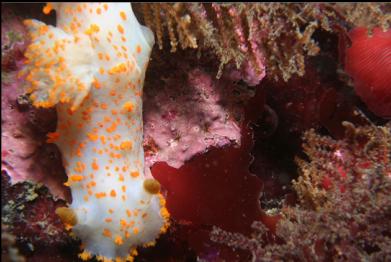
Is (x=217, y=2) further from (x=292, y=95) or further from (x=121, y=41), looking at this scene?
(x=292, y=95)

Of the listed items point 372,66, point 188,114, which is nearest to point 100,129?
point 188,114

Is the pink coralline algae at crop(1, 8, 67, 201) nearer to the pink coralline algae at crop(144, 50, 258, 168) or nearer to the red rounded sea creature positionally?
the pink coralline algae at crop(144, 50, 258, 168)

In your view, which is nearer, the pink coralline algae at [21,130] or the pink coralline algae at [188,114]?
the pink coralline algae at [21,130]

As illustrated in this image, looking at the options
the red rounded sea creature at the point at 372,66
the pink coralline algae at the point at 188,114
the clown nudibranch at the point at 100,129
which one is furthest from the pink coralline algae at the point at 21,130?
the red rounded sea creature at the point at 372,66

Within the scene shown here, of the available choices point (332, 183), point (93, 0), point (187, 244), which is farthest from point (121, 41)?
point (332, 183)

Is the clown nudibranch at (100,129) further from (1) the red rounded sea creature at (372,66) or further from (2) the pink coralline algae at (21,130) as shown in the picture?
(1) the red rounded sea creature at (372,66)

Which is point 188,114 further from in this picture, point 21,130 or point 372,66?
point 372,66

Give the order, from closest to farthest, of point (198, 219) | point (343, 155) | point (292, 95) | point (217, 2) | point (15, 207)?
1. point (15, 207)
2. point (217, 2)
3. point (198, 219)
4. point (343, 155)
5. point (292, 95)
